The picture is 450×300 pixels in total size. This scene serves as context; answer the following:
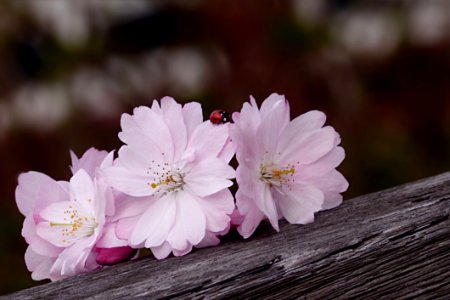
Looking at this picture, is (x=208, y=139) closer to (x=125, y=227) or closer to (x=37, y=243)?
(x=125, y=227)

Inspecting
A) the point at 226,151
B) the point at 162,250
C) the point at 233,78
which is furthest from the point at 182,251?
the point at 233,78

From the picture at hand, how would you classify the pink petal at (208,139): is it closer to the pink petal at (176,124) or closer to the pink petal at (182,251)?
the pink petal at (176,124)

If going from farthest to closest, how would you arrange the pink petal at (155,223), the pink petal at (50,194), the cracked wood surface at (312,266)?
the pink petal at (50,194), the pink petal at (155,223), the cracked wood surface at (312,266)

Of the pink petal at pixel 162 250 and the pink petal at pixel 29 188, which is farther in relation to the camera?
the pink petal at pixel 29 188

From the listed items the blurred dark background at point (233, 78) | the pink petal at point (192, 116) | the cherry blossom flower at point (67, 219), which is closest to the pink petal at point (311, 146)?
the pink petal at point (192, 116)

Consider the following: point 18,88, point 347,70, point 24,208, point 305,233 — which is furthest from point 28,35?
point 305,233

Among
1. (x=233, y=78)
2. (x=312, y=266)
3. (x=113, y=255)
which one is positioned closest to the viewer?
(x=312, y=266)
